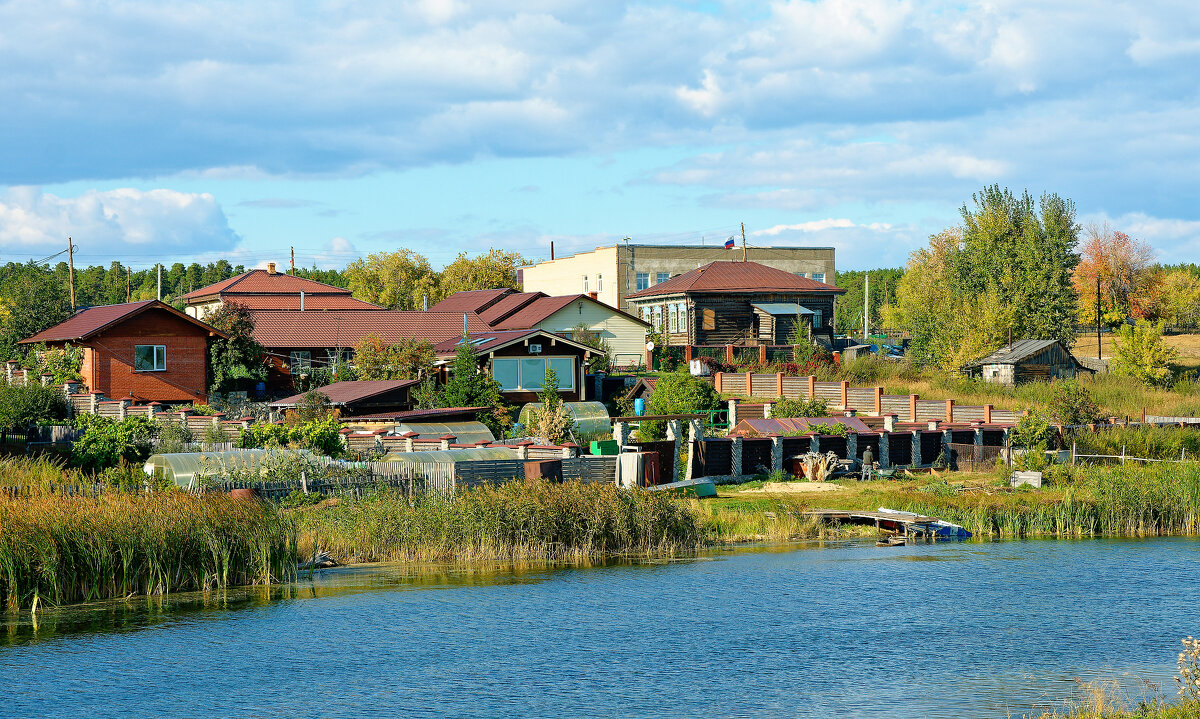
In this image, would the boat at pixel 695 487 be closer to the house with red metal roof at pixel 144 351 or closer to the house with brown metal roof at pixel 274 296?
the house with red metal roof at pixel 144 351

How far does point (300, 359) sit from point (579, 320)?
1582cm

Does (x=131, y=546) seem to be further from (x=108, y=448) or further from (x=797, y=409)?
(x=797, y=409)

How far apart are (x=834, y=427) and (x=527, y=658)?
24.1 meters

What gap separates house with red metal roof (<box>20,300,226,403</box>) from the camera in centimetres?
5172

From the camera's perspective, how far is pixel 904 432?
4178 centimetres

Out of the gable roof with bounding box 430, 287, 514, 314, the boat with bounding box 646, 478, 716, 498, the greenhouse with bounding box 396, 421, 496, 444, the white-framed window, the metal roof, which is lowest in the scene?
the boat with bounding box 646, 478, 716, 498

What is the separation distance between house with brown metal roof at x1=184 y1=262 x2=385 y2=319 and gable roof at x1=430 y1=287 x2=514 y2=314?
522cm

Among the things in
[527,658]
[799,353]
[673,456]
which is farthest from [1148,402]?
[527,658]

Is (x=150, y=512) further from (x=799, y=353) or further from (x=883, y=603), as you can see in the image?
(x=799, y=353)

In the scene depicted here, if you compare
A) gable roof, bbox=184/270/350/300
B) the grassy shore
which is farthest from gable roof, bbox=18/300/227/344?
the grassy shore

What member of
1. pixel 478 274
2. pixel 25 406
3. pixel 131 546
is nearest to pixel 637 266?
pixel 478 274

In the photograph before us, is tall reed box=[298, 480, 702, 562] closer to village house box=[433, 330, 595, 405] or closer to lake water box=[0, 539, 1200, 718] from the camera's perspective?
lake water box=[0, 539, 1200, 718]

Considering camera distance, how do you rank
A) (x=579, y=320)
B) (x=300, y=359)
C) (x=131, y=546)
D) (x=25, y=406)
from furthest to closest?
(x=579, y=320), (x=300, y=359), (x=25, y=406), (x=131, y=546)

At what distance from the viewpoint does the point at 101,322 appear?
5225cm
